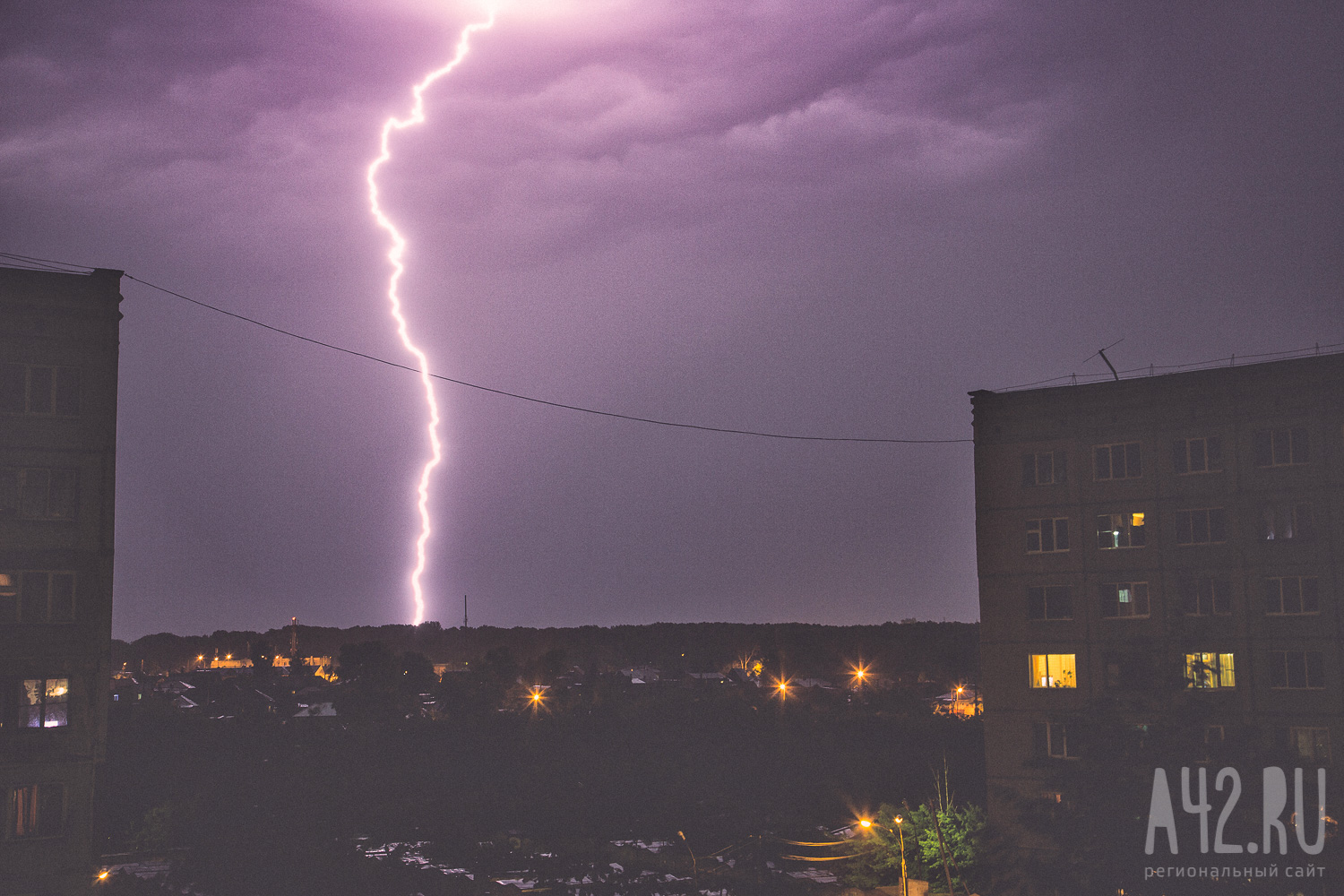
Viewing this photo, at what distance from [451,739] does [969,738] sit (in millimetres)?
36114

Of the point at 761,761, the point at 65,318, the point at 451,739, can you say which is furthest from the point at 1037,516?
the point at 451,739

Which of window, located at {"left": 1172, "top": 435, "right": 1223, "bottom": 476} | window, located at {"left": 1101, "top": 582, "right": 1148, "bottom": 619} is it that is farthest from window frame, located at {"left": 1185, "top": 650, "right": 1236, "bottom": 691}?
window, located at {"left": 1172, "top": 435, "right": 1223, "bottom": 476}

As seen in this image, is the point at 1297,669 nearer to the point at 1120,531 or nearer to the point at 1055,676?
the point at 1120,531

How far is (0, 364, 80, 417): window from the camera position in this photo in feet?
90.1

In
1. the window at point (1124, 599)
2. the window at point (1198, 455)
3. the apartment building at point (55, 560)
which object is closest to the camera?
the apartment building at point (55, 560)

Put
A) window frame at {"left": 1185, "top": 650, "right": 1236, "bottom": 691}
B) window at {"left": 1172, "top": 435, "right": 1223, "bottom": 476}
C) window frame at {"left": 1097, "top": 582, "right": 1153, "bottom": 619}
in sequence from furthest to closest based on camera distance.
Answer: window frame at {"left": 1097, "top": 582, "right": 1153, "bottom": 619}, window at {"left": 1172, "top": 435, "right": 1223, "bottom": 476}, window frame at {"left": 1185, "top": 650, "right": 1236, "bottom": 691}

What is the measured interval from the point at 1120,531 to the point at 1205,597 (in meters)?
3.80

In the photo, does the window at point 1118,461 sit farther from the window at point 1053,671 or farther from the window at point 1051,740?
the window at point 1051,740

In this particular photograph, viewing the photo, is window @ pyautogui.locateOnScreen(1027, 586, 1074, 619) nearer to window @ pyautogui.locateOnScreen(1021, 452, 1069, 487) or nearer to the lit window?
window @ pyautogui.locateOnScreen(1021, 452, 1069, 487)

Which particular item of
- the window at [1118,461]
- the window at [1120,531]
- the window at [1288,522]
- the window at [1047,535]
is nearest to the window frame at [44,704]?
the window at [1047,535]

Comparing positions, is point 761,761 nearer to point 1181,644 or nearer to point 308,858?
point 1181,644

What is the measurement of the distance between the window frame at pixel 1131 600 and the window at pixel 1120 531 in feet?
4.61

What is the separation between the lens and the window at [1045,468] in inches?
1748

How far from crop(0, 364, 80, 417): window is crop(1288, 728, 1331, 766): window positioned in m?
38.5
